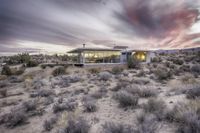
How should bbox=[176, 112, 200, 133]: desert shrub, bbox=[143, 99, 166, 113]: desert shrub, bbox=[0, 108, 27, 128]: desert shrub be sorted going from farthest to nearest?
1. bbox=[0, 108, 27, 128]: desert shrub
2. bbox=[143, 99, 166, 113]: desert shrub
3. bbox=[176, 112, 200, 133]: desert shrub

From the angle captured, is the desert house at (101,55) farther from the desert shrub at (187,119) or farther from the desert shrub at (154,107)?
the desert shrub at (187,119)

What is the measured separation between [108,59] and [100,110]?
23.5 metres

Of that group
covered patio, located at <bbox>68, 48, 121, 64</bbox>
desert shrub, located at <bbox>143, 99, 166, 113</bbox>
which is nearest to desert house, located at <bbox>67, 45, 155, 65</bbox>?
covered patio, located at <bbox>68, 48, 121, 64</bbox>

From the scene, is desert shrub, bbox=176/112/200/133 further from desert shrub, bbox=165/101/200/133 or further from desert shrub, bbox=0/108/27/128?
desert shrub, bbox=0/108/27/128

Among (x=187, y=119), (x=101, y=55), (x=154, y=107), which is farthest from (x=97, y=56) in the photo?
(x=187, y=119)

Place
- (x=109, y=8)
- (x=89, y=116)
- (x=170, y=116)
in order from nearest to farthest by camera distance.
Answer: (x=170, y=116)
(x=89, y=116)
(x=109, y=8)

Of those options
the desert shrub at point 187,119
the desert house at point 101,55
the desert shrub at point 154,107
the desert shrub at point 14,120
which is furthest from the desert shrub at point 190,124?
the desert house at point 101,55

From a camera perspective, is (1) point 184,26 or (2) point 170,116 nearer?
(2) point 170,116

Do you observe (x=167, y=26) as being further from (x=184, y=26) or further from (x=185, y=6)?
(x=185, y=6)

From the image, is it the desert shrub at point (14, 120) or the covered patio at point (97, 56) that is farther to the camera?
the covered patio at point (97, 56)

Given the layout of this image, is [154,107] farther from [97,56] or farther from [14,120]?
[97,56]

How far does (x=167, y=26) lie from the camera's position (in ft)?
73.7

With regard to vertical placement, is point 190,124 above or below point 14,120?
above

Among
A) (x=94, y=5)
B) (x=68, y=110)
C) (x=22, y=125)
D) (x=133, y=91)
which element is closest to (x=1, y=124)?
(x=22, y=125)
